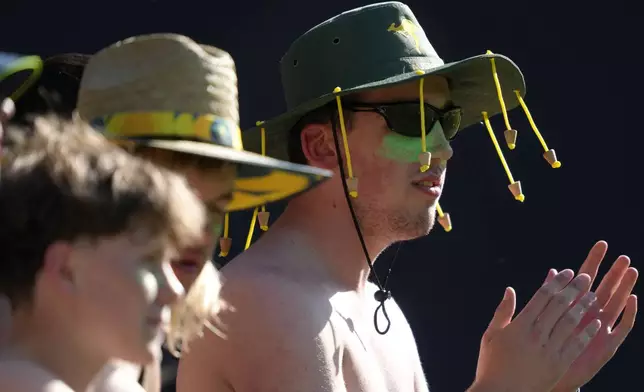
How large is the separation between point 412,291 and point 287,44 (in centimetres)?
88

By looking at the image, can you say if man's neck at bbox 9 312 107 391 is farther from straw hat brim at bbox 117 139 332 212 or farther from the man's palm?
the man's palm

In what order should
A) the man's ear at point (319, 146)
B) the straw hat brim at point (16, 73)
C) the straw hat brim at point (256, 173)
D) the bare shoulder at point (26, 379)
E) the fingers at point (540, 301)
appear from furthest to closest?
the man's ear at point (319, 146) → the fingers at point (540, 301) → the straw hat brim at point (256, 173) → the straw hat brim at point (16, 73) → the bare shoulder at point (26, 379)

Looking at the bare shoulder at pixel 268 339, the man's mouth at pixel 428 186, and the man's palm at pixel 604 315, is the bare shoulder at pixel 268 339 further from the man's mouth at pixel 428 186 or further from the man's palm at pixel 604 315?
the man's palm at pixel 604 315

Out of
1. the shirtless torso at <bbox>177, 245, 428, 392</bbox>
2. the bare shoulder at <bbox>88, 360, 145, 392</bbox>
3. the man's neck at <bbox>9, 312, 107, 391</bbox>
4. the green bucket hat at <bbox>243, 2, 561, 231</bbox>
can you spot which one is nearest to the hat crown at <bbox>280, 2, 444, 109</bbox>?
the green bucket hat at <bbox>243, 2, 561, 231</bbox>

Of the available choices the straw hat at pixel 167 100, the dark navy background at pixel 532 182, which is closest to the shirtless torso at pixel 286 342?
the straw hat at pixel 167 100

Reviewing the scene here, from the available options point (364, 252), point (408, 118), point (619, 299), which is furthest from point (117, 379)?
point (619, 299)

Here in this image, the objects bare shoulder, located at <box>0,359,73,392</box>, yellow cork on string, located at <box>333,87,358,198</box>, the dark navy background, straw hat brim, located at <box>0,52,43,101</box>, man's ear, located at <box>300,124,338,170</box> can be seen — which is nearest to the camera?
bare shoulder, located at <box>0,359,73,392</box>

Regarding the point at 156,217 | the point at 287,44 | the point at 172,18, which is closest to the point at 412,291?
the point at 287,44

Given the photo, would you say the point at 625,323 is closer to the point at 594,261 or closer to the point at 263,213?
the point at 594,261

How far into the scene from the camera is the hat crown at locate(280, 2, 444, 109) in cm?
251

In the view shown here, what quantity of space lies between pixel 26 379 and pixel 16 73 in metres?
0.48

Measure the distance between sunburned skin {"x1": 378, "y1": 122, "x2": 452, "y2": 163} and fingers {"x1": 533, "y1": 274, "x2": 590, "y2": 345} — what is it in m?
0.40

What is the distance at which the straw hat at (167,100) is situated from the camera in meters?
1.78

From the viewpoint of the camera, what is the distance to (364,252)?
2.54m
